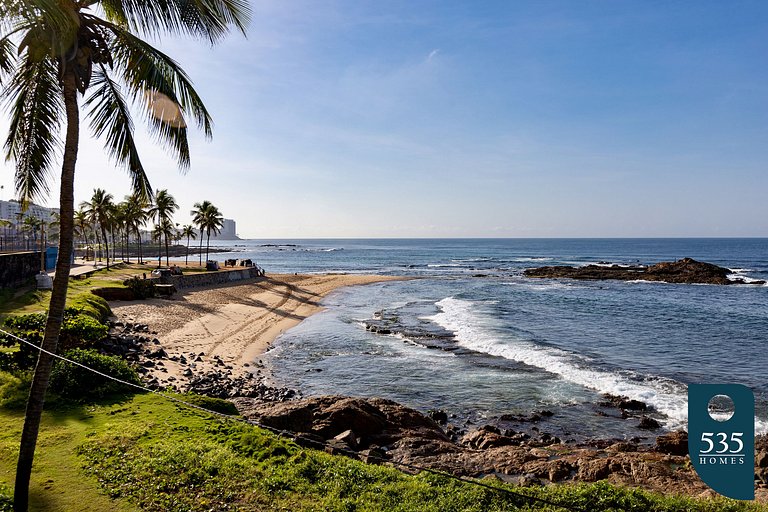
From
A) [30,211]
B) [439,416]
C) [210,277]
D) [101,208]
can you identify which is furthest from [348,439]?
[30,211]

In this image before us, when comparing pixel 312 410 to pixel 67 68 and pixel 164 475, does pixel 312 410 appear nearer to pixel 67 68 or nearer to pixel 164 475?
pixel 164 475

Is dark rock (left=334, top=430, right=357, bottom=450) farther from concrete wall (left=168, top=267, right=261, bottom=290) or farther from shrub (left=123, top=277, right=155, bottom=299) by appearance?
concrete wall (left=168, top=267, right=261, bottom=290)

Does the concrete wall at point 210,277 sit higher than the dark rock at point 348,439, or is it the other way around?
the concrete wall at point 210,277

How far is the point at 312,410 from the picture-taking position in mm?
11938

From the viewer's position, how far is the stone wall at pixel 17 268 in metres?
24.5

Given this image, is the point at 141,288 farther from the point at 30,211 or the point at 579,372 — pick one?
the point at 30,211

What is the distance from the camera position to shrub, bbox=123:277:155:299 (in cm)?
3282

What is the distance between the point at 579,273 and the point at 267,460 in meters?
67.3

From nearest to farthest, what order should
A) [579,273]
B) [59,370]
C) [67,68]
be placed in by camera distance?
[67,68]
[59,370]
[579,273]

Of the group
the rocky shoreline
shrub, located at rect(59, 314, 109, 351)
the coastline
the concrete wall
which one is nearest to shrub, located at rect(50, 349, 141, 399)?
shrub, located at rect(59, 314, 109, 351)

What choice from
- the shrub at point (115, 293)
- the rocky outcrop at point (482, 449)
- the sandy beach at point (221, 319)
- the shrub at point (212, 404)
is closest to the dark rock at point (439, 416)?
the rocky outcrop at point (482, 449)

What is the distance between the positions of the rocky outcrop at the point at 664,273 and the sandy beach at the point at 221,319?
38097 millimetres

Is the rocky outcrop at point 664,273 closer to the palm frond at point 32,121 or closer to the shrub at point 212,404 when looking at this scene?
the shrub at point 212,404

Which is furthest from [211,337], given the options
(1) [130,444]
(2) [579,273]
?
(2) [579,273]
